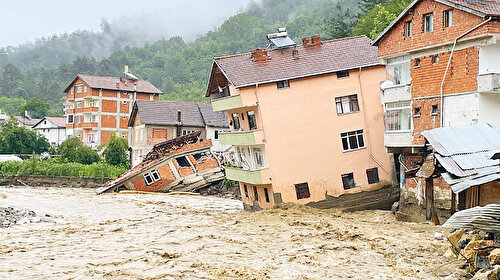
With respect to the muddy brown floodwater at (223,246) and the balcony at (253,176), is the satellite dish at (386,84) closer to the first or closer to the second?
the muddy brown floodwater at (223,246)

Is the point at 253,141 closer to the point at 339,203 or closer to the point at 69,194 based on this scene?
the point at 339,203

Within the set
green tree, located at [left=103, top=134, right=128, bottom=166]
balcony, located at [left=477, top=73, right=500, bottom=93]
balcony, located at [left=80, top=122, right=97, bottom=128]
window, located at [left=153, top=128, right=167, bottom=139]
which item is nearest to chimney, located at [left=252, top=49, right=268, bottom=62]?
balcony, located at [left=477, top=73, right=500, bottom=93]

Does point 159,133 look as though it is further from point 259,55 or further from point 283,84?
point 283,84

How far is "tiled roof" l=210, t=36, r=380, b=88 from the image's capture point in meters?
36.1

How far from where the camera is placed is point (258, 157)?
37812 millimetres

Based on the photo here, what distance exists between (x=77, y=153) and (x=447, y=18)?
51.2 meters

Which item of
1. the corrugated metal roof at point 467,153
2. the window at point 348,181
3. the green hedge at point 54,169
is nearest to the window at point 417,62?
the window at point 348,181

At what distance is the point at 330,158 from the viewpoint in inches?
1403

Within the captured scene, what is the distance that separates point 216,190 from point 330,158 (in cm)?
2210

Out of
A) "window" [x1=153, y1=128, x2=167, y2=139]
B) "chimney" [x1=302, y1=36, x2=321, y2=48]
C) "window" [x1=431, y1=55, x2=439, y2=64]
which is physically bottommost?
"window" [x1=153, y1=128, x2=167, y2=139]

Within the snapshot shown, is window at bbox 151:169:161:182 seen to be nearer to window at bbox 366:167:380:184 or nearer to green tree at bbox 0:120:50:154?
window at bbox 366:167:380:184

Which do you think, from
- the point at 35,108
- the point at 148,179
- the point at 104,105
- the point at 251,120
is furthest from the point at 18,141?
the point at 251,120

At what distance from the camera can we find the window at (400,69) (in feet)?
104

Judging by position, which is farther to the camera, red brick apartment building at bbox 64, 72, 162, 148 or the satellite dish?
red brick apartment building at bbox 64, 72, 162, 148
